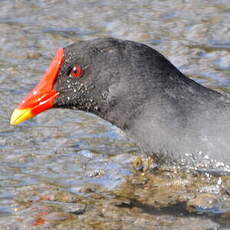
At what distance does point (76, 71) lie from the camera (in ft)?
18.2

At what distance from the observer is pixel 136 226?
489cm

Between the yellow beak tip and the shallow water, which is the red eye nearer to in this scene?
the yellow beak tip

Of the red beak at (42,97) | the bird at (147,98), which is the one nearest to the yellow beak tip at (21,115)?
the red beak at (42,97)

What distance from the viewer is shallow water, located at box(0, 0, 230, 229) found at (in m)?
5.09

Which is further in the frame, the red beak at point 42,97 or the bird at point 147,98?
the red beak at point 42,97

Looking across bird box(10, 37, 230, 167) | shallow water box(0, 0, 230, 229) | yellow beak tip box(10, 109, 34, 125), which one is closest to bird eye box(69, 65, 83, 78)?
bird box(10, 37, 230, 167)

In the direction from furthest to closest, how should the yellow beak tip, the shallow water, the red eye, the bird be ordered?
the yellow beak tip < the red eye < the bird < the shallow water

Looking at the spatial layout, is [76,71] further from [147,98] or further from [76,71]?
[147,98]

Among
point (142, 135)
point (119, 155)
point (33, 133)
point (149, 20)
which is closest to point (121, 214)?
point (142, 135)

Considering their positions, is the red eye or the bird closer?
the bird

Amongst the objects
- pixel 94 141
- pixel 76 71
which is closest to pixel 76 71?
pixel 76 71

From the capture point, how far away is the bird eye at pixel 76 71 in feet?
18.2

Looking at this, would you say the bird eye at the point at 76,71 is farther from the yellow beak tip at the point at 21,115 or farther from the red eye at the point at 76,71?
the yellow beak tip at the point at 21,115

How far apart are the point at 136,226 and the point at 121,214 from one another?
0.21 m
